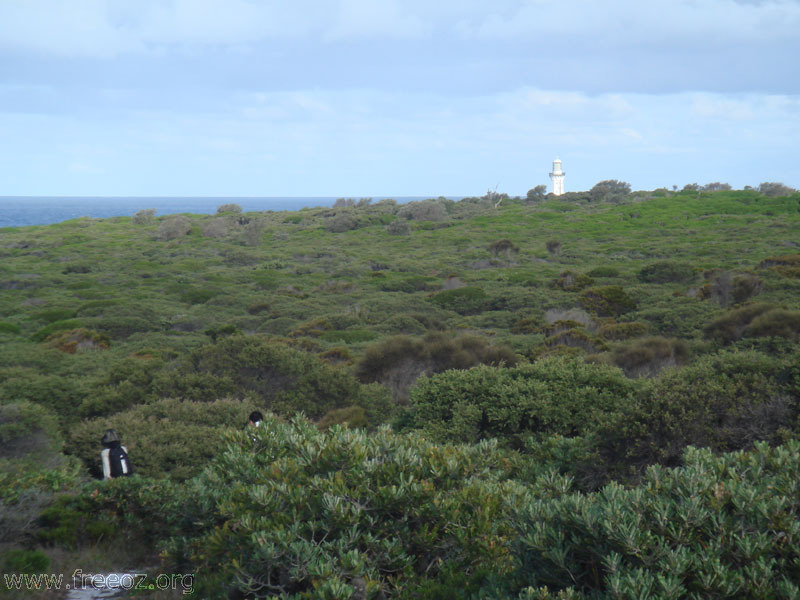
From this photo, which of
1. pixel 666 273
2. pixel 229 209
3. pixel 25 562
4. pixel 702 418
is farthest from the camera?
pixel 229 209

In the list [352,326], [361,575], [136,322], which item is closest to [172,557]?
[361,575]

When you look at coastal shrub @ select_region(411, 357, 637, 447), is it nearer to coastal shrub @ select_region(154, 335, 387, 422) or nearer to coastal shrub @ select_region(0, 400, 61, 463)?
coastal shrub @ select_region(154, 335, 387, 422)

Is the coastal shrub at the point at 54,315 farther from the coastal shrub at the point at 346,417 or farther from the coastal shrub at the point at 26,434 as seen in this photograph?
the coastal shrub at the point at 346,417

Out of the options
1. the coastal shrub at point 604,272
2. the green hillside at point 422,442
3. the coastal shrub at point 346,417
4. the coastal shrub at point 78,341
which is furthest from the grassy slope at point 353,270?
the coastal shrub at point 346,417

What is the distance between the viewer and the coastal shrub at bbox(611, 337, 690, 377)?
1379 centimetres

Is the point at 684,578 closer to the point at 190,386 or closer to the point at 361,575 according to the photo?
the point at 361,575

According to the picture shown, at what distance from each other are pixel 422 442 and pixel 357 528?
1319mm

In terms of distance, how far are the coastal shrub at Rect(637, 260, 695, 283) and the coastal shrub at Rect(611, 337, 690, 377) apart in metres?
17.2

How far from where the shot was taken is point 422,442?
4992 millimetres

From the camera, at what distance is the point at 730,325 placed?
15.9 m

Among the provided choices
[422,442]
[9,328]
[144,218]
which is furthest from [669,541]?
[144,218]

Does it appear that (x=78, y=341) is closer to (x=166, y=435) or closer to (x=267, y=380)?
(x=267, y=380)

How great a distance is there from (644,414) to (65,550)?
5443 mm

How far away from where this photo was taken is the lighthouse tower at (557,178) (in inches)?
3942
